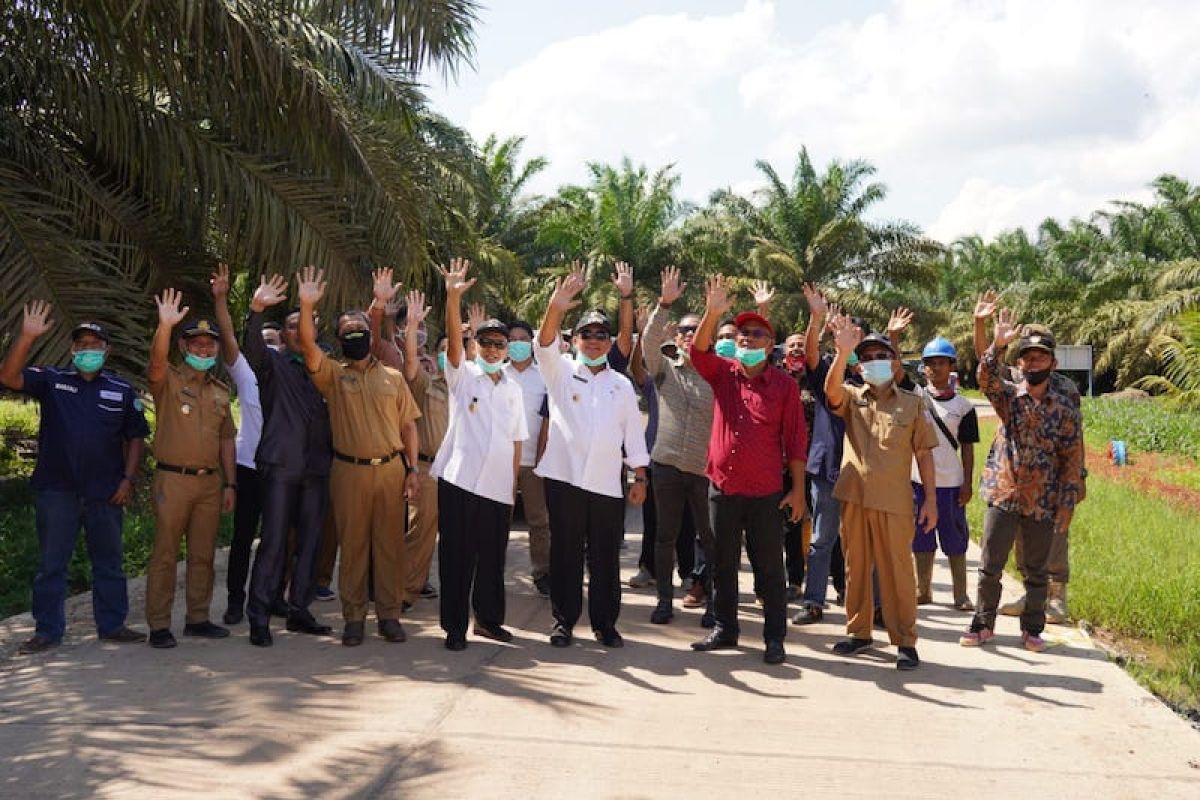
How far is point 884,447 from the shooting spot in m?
6.28

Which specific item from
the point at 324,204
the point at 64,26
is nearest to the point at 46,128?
the point at 64,26

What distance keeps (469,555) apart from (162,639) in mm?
1727

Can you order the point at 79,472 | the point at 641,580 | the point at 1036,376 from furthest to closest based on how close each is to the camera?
the point at 641,580
the point at 1036,376
the point at 79,472

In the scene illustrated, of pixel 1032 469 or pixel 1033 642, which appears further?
pixel 1033 642

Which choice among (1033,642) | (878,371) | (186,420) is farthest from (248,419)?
(1033,642)

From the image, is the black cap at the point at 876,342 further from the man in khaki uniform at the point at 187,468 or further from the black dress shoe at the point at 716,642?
the man in khaki uniform at the point at 187,468

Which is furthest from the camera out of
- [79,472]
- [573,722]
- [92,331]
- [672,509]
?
[672,509]

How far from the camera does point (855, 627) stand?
6.44m

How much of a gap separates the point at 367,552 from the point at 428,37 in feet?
12.6

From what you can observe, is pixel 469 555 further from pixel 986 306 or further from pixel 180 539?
pixel 986 306

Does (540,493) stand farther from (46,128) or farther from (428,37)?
(46,128)

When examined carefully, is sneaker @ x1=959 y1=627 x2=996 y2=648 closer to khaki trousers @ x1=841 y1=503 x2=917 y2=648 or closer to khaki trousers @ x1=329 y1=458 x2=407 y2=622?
khaki trousers @ x1=841 y1=503 x2=917 y2=648

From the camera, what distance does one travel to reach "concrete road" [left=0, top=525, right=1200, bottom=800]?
14.3ft

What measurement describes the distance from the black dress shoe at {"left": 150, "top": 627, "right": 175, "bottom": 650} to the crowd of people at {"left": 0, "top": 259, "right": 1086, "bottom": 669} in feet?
0.06
